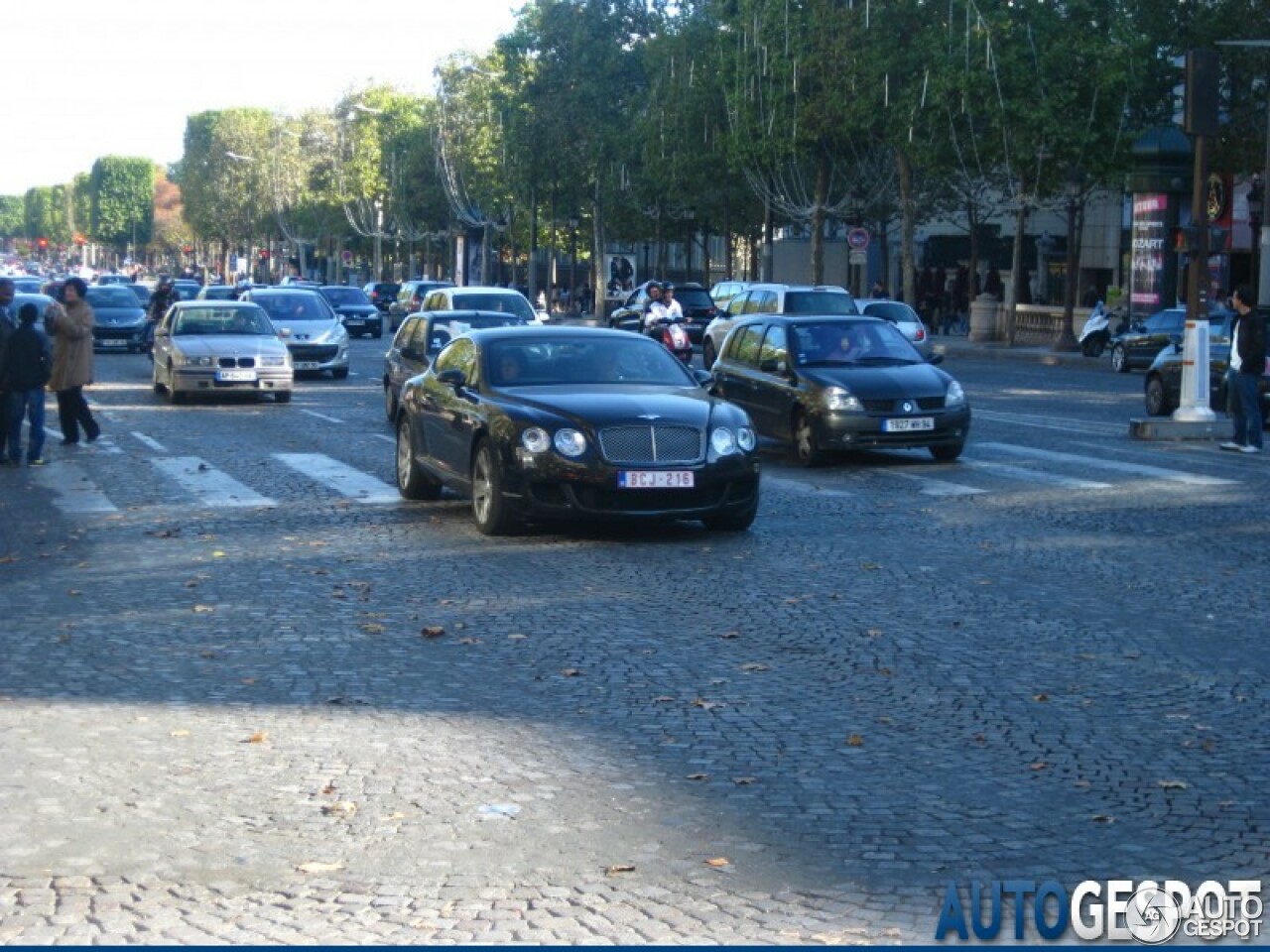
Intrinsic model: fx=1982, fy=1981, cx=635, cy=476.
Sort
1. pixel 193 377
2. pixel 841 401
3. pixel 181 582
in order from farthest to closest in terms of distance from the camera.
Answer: pixel 193 377, pixel 841 401, pixel 181 582

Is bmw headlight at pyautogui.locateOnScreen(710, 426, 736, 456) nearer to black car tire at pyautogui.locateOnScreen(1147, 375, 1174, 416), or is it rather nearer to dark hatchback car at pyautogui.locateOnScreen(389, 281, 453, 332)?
black car tire at pyautogui.locateOnScreen(1147, 375, 1174, 416)

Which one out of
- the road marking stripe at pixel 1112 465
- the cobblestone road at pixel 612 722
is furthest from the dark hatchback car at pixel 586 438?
the road marking stripe at pixel 1112 465

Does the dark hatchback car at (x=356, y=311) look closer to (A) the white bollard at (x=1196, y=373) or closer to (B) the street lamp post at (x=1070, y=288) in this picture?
(B) the street lamp post at (x=1070, y=288)

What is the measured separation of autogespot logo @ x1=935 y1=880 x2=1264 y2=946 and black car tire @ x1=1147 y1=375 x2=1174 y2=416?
67.7 feet

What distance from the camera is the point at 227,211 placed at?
474ft

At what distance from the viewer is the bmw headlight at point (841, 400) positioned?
62.1 feet

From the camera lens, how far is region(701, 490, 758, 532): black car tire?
1384 cm

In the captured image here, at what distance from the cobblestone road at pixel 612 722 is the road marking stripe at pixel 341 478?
4.82 feet

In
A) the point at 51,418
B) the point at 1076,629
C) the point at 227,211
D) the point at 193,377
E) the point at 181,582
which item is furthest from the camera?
the point at 227,211

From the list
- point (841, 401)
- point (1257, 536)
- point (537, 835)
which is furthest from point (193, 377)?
point (537, 835)

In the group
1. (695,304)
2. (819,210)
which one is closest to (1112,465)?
(695,304)

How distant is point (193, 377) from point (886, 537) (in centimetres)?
1708

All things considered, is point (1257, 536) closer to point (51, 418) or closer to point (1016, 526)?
point (1016, 526)

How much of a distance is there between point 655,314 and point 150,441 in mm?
8783
